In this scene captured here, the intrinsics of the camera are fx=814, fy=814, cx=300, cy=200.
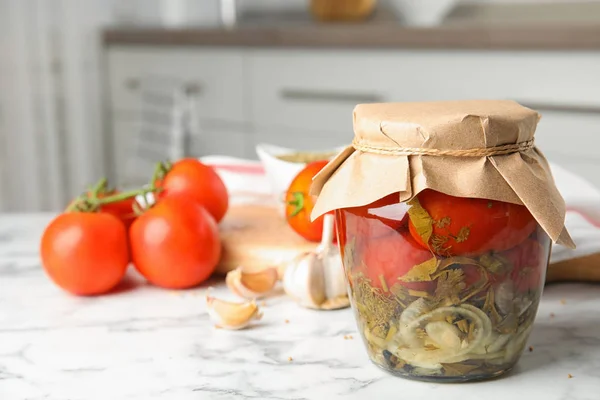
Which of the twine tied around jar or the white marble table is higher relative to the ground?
the twine tied around jar

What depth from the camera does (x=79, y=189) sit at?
121 inches

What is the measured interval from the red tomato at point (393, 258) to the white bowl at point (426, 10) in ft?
7.11

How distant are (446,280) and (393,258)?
0.04m

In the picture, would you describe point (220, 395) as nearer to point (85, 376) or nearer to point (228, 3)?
point (85, 376)

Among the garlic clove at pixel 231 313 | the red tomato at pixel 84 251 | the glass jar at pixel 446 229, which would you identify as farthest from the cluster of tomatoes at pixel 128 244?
the glass jar at pixel 446 229

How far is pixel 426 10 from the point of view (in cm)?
278

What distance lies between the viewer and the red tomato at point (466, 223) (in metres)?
0.61

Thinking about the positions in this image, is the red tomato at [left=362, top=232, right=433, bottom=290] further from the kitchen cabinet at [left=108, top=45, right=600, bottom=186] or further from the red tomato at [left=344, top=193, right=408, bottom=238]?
the kitchen cabinet at [left=108, top=45, right=600, bottom=186]

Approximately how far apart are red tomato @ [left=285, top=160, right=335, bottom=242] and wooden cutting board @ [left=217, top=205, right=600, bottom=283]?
0.02m

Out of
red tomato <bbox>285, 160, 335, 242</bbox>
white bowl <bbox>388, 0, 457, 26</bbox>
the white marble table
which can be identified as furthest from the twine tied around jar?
white bowl <bbox>388, 0, 457, 26</bbox>

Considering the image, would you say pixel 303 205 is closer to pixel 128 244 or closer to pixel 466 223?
pixel 128 244

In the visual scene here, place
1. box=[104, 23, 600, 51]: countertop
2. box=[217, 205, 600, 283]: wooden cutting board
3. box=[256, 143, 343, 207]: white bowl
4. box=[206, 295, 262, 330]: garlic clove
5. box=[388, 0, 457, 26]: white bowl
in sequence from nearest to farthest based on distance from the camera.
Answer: box=[206, 295, 262, 330]: garlic clove < box=[217, 205, 600, 283]: wooden cutting board < box=[256, 143, 343, 207]: white bowl < box=[104, 23, 600, 51]: countertop < box=[388, 0, 457, 26]: white bowl

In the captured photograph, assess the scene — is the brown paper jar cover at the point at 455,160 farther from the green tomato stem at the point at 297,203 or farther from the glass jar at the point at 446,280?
the green tomato stem at the point at 297,203

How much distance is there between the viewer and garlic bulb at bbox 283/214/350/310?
0.83 meters
